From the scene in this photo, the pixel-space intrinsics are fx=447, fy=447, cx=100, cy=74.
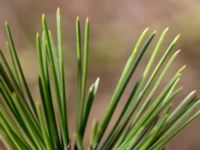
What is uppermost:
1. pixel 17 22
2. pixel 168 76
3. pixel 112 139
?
pixel 17 22

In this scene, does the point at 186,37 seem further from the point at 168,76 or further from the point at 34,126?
the point at 34,126

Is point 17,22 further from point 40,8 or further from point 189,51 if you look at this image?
point 189,51

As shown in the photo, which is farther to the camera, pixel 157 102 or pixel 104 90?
pixel 104 90

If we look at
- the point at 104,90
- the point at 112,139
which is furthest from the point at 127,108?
the point at 104,90

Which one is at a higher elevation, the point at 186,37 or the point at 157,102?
the point at 186,37

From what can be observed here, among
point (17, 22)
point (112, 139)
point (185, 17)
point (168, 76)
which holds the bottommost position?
point (112, 139)

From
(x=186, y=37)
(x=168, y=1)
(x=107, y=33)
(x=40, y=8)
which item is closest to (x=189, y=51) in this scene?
(x=186, y=37)
